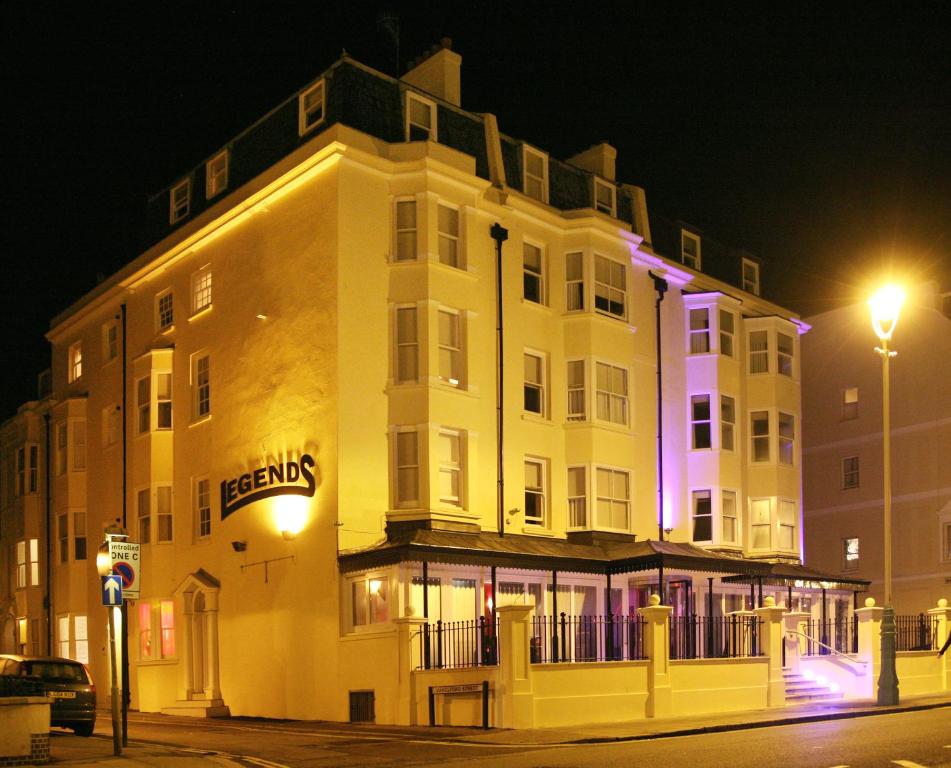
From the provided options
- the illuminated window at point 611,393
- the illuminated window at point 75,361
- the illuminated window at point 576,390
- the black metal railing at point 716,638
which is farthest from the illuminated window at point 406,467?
the illuminated window at point 75,361

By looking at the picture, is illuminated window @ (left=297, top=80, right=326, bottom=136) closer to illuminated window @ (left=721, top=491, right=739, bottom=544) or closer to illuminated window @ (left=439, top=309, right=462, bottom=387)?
illuminated window @ (left=439, top=309, right=462, bottom=387)

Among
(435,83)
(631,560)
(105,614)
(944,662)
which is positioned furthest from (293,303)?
(944,662)

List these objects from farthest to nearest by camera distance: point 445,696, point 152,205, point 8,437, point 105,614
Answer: point 8,437 < point 152,205 < point 105,614 < point 445,696

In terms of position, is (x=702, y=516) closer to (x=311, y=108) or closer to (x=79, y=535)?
(x=311, y=108)

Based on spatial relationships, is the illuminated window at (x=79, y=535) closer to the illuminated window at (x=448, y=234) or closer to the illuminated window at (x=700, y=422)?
the illuminated window at (x=448, y=234)

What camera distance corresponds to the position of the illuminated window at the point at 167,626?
30719mm

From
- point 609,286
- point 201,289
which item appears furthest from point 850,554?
point 201,289

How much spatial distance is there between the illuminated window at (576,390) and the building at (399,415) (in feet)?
0.19

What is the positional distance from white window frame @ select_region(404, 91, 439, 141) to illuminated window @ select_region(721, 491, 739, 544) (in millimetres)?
12919

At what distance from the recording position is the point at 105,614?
111ft

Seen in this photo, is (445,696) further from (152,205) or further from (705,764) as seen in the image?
(152,205)

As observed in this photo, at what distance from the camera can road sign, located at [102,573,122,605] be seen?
671 inches

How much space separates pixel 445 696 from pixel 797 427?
17.9m

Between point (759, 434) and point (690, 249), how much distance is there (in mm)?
5869
